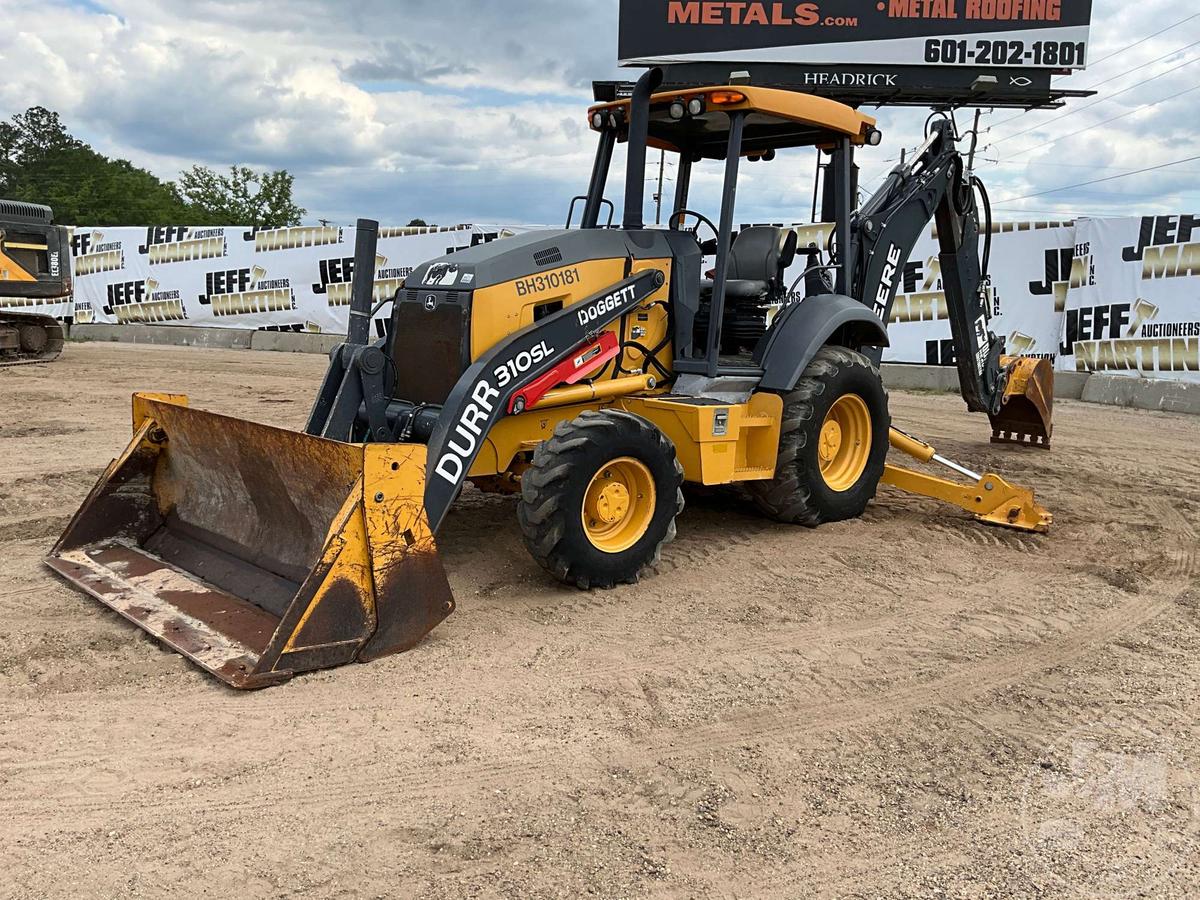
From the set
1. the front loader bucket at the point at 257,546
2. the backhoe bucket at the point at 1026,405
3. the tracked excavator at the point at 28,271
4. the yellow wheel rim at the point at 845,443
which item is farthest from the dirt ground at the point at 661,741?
the tracked excavator at the point at 28,271

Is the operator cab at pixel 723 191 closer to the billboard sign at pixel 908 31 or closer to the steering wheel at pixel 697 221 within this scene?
the steering wheel at pixel 697 221

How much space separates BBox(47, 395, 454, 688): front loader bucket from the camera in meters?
4.07

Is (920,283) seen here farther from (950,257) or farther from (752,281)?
(752,281)

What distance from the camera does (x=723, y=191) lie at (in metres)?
6.05

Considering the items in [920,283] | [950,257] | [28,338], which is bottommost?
[28,338]

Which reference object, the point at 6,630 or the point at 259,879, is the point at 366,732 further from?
the point at 6,630

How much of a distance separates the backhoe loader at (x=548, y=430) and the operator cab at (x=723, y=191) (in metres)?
0.02

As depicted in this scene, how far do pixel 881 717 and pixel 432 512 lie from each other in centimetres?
214

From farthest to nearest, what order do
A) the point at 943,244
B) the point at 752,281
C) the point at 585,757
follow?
the point at 943,244
the point at 752,281
the point at 585,757

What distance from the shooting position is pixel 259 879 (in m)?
2.79

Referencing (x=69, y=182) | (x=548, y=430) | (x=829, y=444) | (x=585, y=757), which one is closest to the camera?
(x=585, y=757)

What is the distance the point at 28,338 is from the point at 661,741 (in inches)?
603

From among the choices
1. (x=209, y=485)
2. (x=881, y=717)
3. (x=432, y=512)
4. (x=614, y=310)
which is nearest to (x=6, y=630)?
(x=209, y=485)

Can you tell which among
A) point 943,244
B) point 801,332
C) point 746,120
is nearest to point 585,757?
point 801,332
